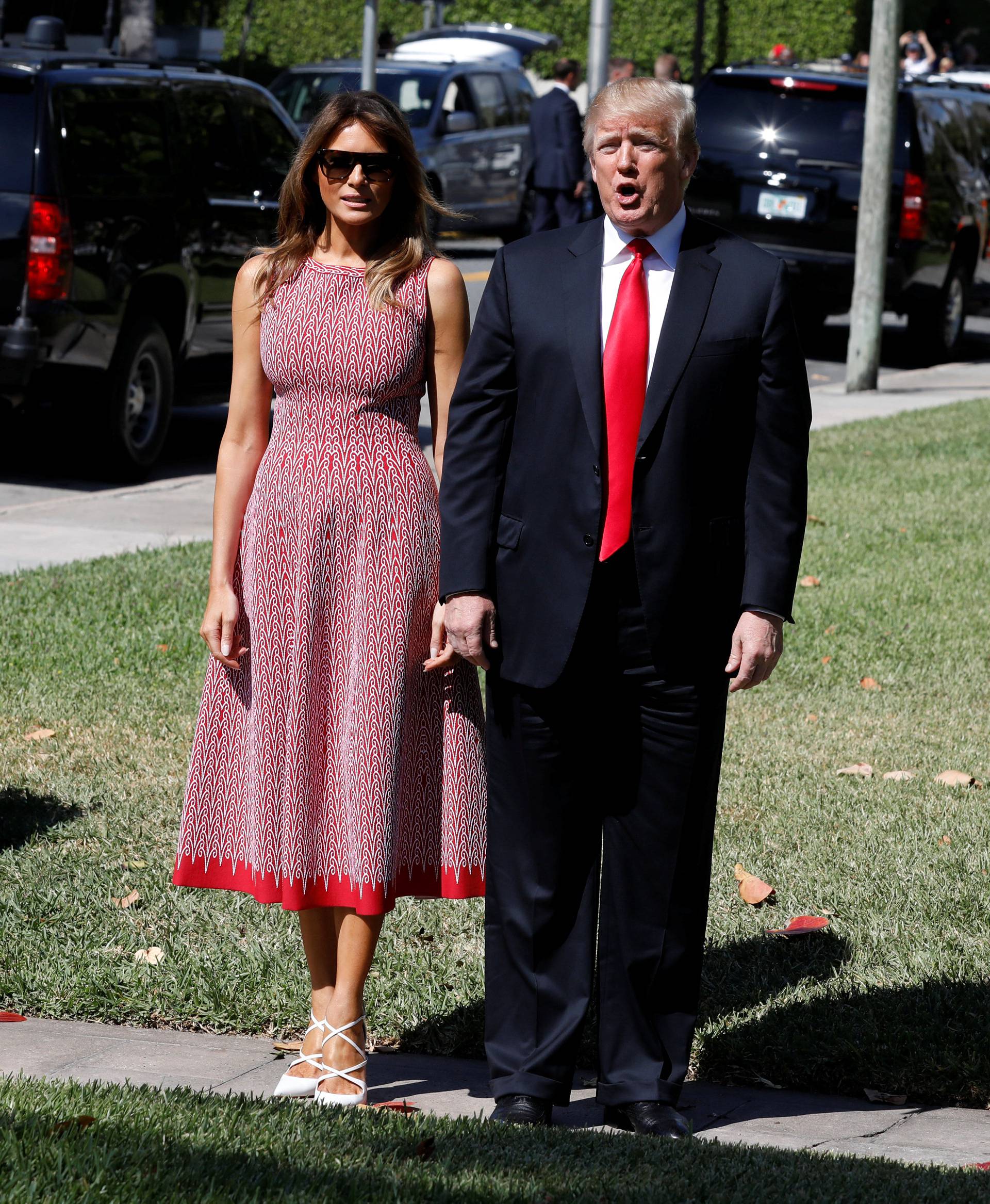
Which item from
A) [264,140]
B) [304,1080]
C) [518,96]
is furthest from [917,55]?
[304,1080]

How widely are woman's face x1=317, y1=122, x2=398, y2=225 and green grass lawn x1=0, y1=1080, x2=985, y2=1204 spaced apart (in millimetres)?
1737

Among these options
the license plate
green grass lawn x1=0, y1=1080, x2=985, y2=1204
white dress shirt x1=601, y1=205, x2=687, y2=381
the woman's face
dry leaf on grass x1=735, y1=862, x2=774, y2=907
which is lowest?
dry leaf on grass x1=735, y1=862, x2=774, y2=907

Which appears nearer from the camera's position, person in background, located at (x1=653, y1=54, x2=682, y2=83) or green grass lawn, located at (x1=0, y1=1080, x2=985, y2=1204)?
green grass lawn, located at (x1=0, y1=1080, x2=985, y2=1204)

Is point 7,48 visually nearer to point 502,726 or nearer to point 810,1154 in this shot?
point 502,726

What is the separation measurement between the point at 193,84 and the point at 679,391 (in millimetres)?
8485

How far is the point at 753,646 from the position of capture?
11.7 feet

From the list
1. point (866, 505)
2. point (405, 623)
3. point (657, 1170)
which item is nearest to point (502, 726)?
point (405, 623)

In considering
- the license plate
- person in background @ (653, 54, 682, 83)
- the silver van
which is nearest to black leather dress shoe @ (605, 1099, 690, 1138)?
the license plate

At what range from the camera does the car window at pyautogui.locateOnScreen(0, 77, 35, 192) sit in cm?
955

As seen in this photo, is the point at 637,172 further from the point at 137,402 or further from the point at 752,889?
the point at 137,402

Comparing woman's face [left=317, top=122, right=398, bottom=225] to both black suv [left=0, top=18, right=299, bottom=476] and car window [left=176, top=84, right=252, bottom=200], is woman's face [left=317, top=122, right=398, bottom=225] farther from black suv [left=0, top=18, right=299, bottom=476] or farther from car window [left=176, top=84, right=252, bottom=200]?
car window [left=176, top=84, right=252, bottom=200]

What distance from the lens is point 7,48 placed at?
10289mm

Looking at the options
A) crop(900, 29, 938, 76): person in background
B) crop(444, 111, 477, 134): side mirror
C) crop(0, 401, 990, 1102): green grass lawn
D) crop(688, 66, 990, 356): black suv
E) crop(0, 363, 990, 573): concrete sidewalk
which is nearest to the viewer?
crop(0, 401, 990, 1102): green grass lawn

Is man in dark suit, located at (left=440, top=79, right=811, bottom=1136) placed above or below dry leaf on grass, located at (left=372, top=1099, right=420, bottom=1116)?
above
